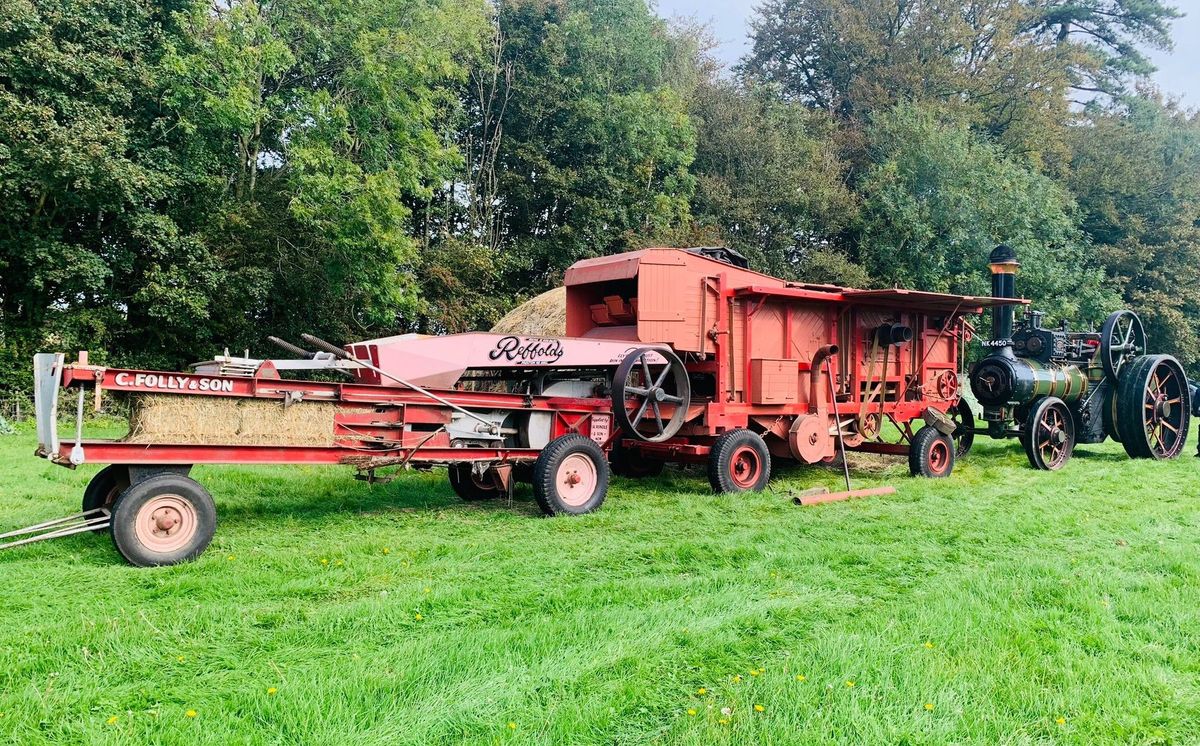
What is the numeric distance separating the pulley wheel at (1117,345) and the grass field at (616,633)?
647 centimetres

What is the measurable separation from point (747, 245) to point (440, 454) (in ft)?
70.1

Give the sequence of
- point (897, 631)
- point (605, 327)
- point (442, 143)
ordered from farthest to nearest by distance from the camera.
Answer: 1. point (442, 143)
2. point (605, 327)
3. point (897, 631)

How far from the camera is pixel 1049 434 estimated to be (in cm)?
1261

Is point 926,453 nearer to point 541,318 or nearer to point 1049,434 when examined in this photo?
point 1049,434

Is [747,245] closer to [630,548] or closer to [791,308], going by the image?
[791,308]

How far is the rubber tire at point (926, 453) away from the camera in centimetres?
1146

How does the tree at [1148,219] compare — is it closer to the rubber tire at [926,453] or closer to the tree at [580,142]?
the tree at [580,142]

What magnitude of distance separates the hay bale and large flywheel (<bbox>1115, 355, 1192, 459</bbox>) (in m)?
9.42

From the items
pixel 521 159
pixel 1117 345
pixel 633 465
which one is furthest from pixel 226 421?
pixel 521 159

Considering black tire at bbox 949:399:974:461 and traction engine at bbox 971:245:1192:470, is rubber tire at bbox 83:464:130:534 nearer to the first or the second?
traction engine at bbox 971:245:1192:470

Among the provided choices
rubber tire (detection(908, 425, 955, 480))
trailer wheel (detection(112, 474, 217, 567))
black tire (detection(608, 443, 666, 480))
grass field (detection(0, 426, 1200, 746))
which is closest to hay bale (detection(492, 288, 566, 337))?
black tire (detection(608, 443, 666, 480))

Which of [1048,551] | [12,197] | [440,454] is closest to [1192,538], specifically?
[1048,551]

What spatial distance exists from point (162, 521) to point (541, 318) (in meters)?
9.29

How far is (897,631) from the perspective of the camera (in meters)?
4.45
